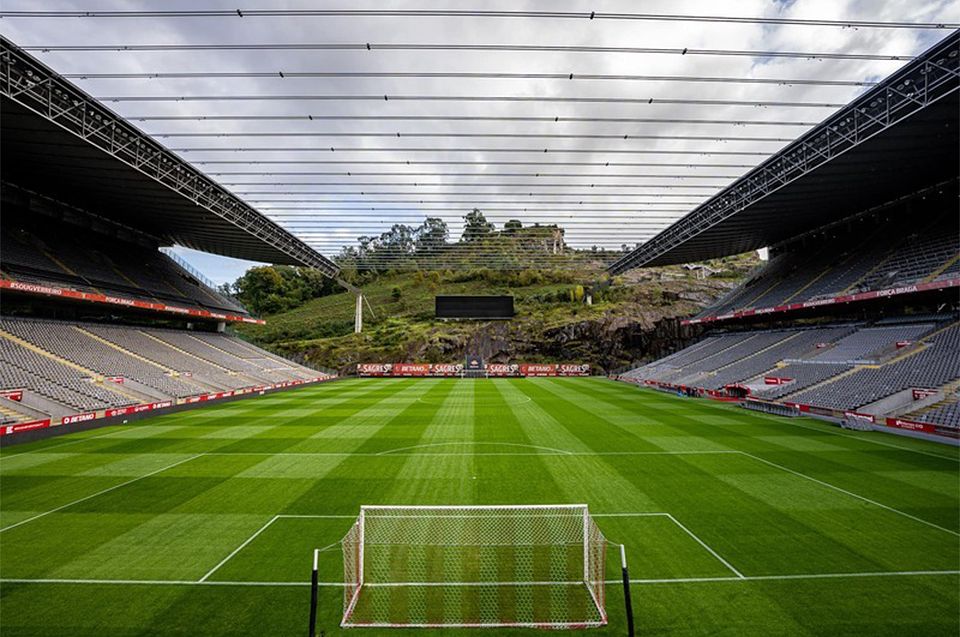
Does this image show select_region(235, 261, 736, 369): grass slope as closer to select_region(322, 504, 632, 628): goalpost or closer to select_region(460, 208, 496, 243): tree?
select_region(460, 208, 496, 243): tree

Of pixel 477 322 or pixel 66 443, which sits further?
pixel 477 322

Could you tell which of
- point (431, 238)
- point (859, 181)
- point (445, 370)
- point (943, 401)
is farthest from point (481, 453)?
point (445, 370)

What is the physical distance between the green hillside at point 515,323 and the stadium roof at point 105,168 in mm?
20521

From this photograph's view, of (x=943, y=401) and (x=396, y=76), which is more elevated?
(x=396, y=76)

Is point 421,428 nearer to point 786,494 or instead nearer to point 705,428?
point 705,428

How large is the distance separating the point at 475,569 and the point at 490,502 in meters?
2.92

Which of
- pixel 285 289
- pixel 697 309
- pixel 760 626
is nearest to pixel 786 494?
pixel 760 626

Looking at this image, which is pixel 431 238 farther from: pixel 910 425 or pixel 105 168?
pixel 910 425

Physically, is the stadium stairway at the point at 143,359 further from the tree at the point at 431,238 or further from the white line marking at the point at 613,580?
the white line marking at the point at 613,580

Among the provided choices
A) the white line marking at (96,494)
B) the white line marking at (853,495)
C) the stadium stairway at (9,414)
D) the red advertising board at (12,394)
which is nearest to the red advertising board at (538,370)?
the white line marking at (853,495)

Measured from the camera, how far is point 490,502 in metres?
10.2

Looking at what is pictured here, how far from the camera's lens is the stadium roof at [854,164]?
17234 mm

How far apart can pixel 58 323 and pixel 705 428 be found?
34.7m

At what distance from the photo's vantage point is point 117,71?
16969 mm
